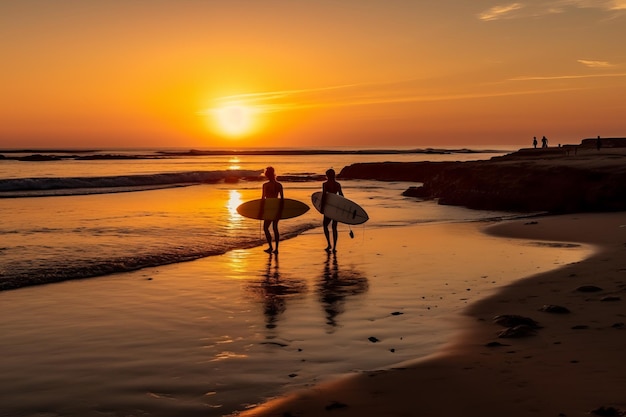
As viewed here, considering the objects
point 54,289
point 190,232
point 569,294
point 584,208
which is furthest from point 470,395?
point 584,208

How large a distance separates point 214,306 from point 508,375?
5661 mm

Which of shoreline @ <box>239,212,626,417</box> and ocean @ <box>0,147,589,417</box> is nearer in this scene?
shoreline @ <box>239,212,626,417</box>

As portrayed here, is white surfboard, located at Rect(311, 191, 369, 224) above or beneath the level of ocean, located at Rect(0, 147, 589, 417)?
above

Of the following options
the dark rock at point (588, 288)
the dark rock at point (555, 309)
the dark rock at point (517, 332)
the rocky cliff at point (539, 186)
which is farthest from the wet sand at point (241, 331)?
the rocky cliff at point (539, 186)

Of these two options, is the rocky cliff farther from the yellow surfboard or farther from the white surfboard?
the yellow surfboard

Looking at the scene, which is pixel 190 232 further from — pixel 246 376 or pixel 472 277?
pixel 246 376

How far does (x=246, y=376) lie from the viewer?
7.31 m

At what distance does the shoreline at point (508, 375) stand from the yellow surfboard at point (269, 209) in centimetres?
957

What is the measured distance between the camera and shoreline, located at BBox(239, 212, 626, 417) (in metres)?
6.05

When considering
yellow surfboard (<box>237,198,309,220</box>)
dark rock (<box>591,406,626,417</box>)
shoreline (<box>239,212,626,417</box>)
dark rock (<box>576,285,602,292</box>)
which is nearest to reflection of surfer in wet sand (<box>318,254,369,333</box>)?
shoreline (<box>239,212,626,417</box>)

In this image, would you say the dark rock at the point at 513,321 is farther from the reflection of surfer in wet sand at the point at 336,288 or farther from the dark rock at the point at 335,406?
the dark rock at the point at 335,406

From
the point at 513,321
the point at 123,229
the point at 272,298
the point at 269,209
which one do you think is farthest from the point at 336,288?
the point at 123,229

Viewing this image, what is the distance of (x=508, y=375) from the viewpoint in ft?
22.6

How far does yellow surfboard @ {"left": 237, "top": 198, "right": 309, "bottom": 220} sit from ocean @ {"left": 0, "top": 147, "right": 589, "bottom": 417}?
1.01 metres
